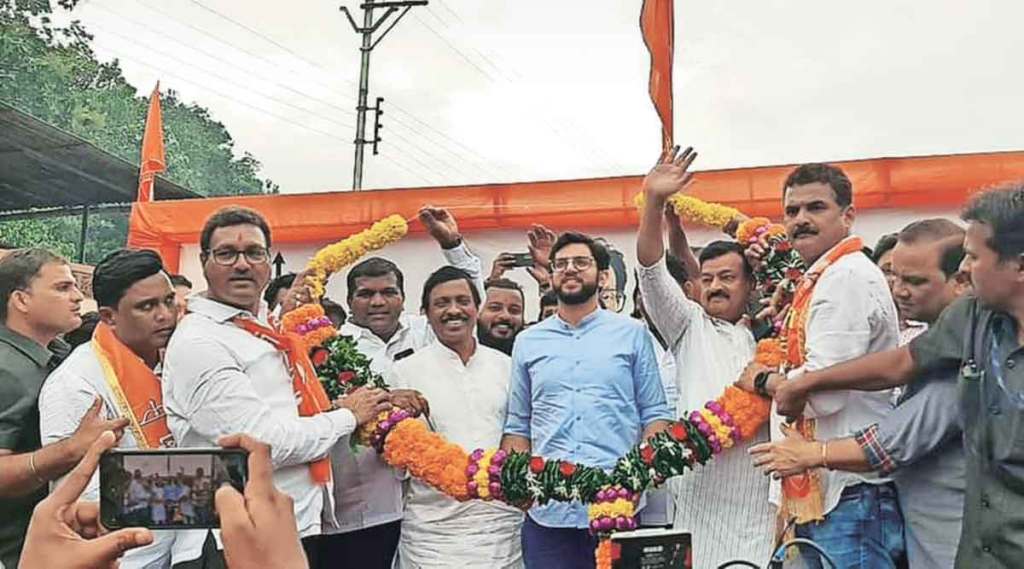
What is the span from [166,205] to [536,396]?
5.00 meters

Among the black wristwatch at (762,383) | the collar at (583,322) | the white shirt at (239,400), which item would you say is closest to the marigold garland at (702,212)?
the collar at (583,322)

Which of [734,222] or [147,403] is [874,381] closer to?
[734,222]

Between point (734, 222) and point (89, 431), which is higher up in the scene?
point (734, 222)

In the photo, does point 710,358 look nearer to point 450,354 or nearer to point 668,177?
point 668,177

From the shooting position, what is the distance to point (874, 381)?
3021mm

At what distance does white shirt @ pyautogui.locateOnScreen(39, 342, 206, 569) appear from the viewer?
3205 millimetres

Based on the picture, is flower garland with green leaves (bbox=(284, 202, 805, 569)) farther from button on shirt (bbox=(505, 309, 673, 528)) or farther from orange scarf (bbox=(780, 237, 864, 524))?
orange scarf (bbox=(780, 237, 864, 524))

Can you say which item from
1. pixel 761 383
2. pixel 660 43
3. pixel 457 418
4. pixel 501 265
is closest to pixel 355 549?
pixel 457 418

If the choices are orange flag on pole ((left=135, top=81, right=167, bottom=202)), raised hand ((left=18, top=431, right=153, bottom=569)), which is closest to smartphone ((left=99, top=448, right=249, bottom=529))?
raised hand ((left=18, top=431, right=153, bottom=569))

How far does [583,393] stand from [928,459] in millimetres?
1384

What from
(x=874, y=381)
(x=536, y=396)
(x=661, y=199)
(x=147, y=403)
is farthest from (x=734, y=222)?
(x=147, y=403)

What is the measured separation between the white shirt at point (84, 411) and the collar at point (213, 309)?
0.35 m

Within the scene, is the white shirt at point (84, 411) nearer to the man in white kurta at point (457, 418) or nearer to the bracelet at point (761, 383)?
the man in white kurta at point (457, 418)

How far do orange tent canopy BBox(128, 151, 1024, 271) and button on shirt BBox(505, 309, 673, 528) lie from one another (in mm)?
2941
